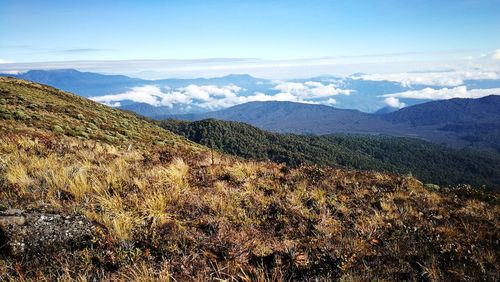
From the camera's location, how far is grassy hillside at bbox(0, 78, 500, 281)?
13.8 feet

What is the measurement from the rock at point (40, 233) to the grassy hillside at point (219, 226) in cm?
2

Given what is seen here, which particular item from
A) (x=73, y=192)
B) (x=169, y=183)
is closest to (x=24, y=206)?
(x=73, y=192)

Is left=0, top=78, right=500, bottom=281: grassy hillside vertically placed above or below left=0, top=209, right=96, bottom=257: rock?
below

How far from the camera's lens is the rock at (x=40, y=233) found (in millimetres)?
4273

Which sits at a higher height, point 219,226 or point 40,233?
point 40,233

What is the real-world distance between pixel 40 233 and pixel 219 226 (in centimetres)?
259

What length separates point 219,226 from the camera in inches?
219

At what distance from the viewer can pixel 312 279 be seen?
4082 millimetres

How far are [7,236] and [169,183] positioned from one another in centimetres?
349

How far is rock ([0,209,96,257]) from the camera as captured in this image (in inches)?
168

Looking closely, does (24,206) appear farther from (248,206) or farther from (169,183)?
(248,206)

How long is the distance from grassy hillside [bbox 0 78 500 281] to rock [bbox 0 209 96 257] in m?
0.02

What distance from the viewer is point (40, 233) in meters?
4.59

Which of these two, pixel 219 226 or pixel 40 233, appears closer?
pixel 40 233
